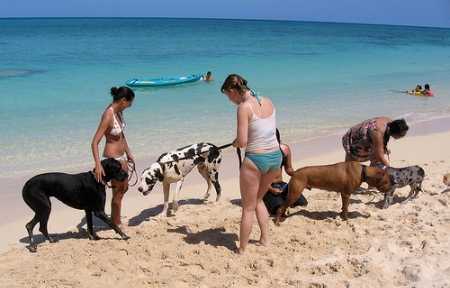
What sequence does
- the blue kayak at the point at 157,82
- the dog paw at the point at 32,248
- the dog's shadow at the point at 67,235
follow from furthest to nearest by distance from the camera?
the blue kayak at the point at 157,82, the dog's shadow at the point at 67,235, the dog paw at the point at 32,248

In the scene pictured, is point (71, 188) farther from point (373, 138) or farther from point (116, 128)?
point (373, 138)

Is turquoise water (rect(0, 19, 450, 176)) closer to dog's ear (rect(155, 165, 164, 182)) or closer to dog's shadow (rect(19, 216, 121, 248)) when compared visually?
dog's shadow (rect(19, 216, 121, 248))

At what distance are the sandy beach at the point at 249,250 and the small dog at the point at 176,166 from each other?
19.1 inches

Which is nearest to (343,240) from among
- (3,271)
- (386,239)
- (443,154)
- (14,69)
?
(386,239)

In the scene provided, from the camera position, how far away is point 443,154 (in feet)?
35.9

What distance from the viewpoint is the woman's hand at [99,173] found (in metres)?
6.09

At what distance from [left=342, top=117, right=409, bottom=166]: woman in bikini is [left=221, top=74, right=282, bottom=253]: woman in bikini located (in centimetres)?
245

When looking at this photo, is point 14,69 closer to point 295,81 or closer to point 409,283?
point 295,81

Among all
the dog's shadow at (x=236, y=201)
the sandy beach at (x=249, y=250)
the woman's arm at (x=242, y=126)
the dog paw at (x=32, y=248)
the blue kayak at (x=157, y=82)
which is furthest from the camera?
the blue kayak at (x=157, y=82)

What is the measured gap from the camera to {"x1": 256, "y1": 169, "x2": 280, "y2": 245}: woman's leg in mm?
5346

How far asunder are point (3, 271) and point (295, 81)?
20701 mm

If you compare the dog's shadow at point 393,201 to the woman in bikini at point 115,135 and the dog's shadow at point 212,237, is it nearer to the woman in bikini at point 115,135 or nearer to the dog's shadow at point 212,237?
the dog's shadow at point 212,237

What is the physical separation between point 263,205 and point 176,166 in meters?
1.97

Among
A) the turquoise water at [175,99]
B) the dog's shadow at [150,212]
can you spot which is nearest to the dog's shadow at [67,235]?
the dog's shadow at [150,212]
